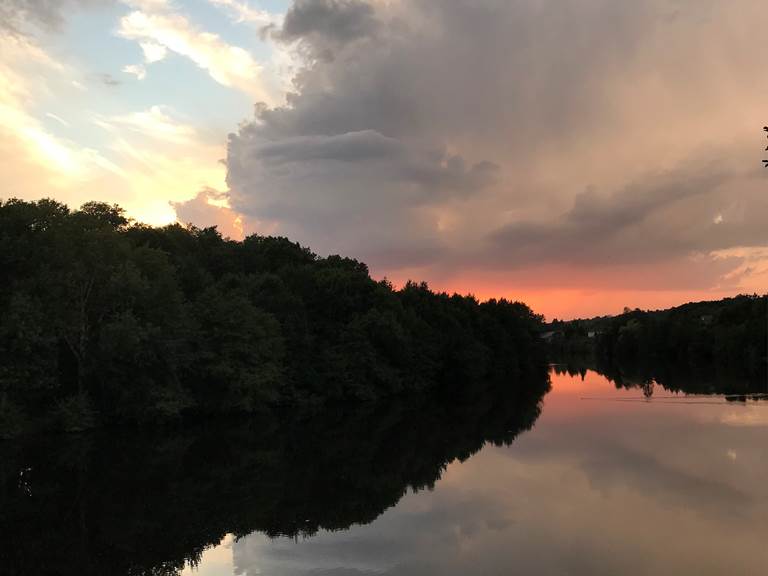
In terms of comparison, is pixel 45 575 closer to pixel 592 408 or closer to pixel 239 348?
pixel 239 348

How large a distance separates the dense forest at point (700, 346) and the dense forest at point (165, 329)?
35.0 metres

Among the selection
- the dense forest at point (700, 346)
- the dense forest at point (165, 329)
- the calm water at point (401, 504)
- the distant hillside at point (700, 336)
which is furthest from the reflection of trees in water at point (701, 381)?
the dense forest at point (165, 329)

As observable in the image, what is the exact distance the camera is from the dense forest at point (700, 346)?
2718 inches

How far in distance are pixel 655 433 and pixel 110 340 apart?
3399 centimetres

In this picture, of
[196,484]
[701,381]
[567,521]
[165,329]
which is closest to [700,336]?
[701,381]

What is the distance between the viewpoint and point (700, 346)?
89.9 metres

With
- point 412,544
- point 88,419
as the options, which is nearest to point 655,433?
point 412,544

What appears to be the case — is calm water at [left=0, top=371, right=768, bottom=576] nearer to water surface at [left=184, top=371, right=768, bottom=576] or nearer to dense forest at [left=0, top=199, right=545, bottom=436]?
water surface at [left=184, top=371, right=768, bottom=576]

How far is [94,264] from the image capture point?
4100 cm

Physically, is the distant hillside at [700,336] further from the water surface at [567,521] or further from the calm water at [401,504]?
the water surface at [567,521]

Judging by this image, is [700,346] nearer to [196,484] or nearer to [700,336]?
[700,336]

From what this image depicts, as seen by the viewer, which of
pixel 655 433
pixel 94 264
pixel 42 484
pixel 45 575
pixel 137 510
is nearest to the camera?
pixel 45 575

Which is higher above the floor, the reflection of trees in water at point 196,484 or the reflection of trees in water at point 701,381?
the reflection of trees in water at point 701,381

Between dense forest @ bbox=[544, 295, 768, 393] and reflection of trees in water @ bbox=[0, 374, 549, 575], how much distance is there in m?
38.8
